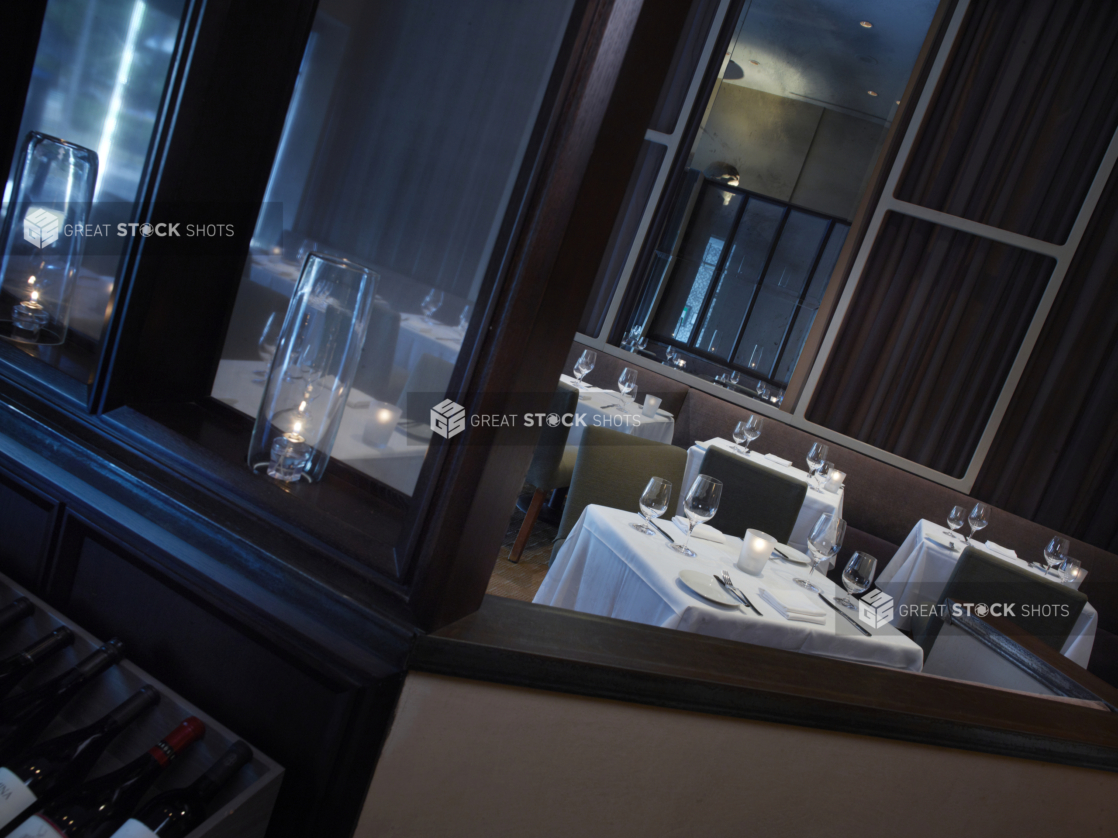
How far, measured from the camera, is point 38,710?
2.45 feet

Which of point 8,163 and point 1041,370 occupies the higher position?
point 1041,370

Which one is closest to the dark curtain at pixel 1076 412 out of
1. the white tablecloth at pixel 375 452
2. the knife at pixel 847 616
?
the knife at pixel 847 616

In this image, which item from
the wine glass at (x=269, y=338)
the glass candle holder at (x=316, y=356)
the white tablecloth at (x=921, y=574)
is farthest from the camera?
the white tablecloth at (x=921, y=574)

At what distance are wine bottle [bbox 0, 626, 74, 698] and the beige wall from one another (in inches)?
14.1

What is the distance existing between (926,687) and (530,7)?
1.07 metres

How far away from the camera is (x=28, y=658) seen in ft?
2.39

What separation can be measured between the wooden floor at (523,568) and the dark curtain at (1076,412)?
2.96 metres

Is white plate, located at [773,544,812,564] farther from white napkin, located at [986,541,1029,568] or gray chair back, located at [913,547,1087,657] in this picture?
white napkin, located at [986,541,1029,568]

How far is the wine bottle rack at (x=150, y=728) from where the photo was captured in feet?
2.24

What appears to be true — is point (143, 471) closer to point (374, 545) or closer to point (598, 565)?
point (374, 545)

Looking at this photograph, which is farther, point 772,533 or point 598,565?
point 772,533

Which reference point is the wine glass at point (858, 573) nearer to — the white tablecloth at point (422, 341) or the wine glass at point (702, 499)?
the wine glass at point (702, 499)

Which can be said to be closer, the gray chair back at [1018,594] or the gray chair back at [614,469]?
the gray chair back at [614,469]

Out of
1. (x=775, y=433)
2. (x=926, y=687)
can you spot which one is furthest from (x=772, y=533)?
(x=775, y=433)
